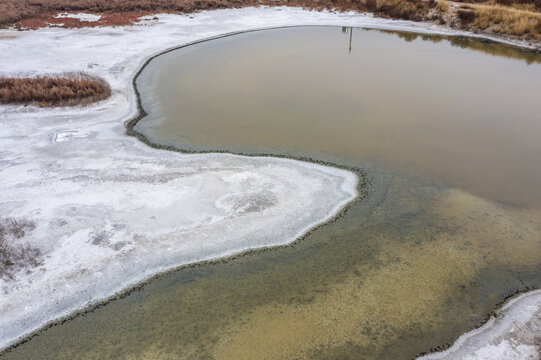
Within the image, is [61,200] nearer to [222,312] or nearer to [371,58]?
[222,312]

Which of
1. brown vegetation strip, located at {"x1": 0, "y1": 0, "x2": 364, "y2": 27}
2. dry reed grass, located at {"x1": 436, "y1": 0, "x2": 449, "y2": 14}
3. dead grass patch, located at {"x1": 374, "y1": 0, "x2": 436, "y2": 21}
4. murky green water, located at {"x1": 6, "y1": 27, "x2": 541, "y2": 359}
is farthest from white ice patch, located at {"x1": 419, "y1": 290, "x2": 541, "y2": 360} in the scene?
brown vegetation strip, located at {"x1": 0, "y1": 0, "x2": 364, "y2": 27}

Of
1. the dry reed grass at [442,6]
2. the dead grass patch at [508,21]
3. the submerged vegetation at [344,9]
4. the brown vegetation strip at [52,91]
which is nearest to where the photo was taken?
the brown vegetation strip at [52,91]

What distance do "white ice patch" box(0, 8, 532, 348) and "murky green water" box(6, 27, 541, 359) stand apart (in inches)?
22.7

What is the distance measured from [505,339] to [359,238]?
11.1 feet

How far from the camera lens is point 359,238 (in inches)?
355

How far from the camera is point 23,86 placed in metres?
15.3

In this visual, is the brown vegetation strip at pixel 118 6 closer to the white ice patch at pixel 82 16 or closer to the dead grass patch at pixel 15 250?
the white ice patch at pixel 82 16

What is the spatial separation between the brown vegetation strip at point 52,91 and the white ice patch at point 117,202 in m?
0.47

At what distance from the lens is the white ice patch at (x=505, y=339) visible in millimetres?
6371

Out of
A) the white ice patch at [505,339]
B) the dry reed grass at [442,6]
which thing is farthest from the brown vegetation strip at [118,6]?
the white ice patch at [505,339]

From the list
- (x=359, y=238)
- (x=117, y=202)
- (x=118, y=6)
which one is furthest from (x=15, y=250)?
(x=118, y=6)

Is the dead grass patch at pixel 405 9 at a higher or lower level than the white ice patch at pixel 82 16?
higher

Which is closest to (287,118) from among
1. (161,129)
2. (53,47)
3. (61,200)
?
(161,129)

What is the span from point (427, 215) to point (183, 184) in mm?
6487
